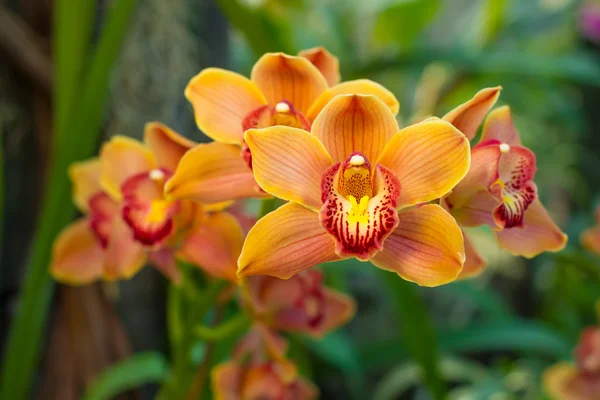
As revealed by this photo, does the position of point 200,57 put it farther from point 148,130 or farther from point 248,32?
point 148,130

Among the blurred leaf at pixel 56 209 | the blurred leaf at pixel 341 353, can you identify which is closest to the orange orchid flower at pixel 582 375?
the blurred leaf at pixel 341 353

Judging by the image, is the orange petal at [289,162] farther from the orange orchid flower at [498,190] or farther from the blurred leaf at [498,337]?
the blurred leaf at [498,337]

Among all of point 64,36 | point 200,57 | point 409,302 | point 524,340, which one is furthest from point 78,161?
point 524,340

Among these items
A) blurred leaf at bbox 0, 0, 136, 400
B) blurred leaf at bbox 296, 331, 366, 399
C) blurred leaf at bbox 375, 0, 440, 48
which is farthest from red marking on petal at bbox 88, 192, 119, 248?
blurred leaf at bbox 375, 0, 440, 48

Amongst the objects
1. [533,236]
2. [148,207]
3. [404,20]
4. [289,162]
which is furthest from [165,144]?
[404,20]

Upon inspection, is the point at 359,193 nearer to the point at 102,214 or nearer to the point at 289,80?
the point at 289,80
